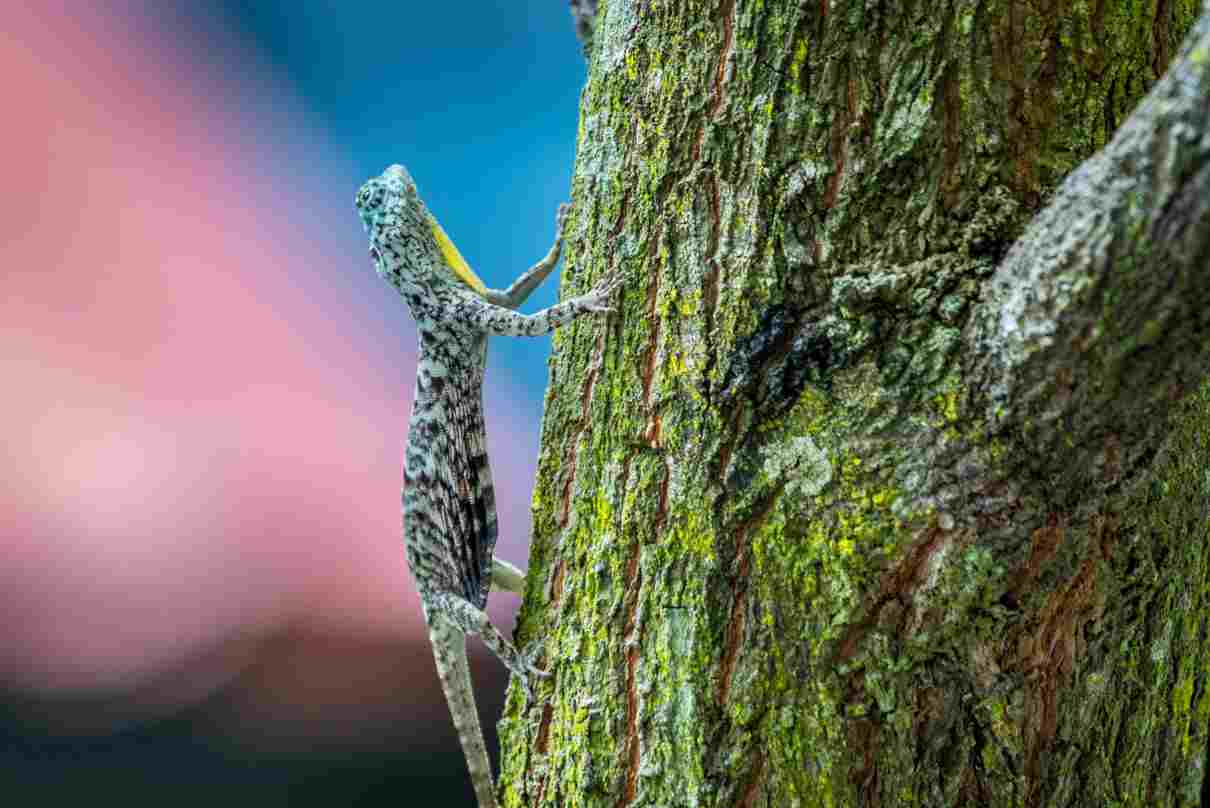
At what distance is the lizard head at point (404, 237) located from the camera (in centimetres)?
175

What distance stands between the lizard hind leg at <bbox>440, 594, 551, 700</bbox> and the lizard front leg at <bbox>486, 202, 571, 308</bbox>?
0.58 meters

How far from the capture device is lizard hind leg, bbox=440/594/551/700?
135 cm

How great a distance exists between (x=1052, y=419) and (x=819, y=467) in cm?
25

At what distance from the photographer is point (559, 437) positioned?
4.46 feet

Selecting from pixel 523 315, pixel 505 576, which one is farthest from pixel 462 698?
pixel 523 315

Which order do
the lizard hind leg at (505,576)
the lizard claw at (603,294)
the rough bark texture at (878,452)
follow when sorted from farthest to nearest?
the lizard hind leg at (505,576), the lizard claw at (603,294), the rough bark texture at (878,452)

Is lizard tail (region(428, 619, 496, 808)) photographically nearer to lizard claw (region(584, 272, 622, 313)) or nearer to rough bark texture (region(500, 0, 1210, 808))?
rough bark texture (region(500, 0, 1210, 808))

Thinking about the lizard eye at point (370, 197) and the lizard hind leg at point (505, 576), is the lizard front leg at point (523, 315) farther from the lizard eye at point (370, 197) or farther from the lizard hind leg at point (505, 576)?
the lizard hind leg at point (505, 576)

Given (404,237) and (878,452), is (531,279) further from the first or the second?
(878,452)

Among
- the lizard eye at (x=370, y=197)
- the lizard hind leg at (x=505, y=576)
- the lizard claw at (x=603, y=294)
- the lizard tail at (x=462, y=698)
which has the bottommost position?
the lizard tail at (x=462, y=698)

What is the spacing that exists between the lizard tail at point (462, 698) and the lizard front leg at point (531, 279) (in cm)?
63

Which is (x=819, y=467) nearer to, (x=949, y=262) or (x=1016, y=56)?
(x=949, y=262)

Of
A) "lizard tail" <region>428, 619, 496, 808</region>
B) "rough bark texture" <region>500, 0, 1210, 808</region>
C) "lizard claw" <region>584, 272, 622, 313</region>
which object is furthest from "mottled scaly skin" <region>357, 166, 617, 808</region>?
"rough bark texture" <region>500, 0, 1210, 808</region>

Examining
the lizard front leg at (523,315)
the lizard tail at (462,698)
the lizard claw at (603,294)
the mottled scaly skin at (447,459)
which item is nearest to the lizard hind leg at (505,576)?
the mottled scaly skin at (447,459)
